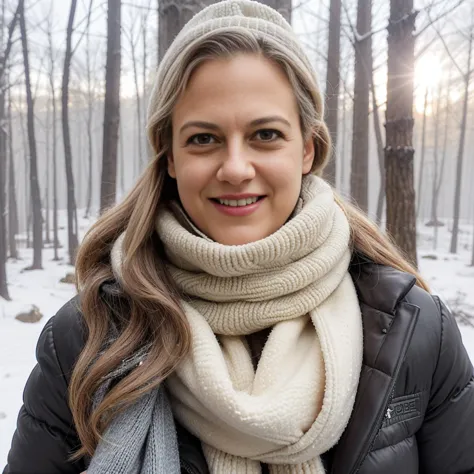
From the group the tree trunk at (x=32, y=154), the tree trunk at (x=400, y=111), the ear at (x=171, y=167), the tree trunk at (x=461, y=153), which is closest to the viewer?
the ear at (x=171, y=167)

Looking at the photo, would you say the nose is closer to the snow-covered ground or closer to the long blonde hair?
the long blonde hair

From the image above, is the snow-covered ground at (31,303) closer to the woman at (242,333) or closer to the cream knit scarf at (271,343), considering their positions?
the woman at (242,333)

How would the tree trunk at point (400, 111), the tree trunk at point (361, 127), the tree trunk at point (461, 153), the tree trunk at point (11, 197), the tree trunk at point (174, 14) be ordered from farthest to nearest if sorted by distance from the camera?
the tree trunk at point (11, 197)
the tree trunk at point (461, 153)
the tree trunk at point (361, 127)
the tree trunk at point (400, 111)
the tree trunk at point (174, 14)

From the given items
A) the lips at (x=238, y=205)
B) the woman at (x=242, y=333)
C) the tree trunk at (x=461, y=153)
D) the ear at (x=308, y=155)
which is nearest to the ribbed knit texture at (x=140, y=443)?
the woman at (x=242, y=333)

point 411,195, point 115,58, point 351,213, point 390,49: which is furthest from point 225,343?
point 115,58

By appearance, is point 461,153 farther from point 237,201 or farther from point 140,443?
point 140,443

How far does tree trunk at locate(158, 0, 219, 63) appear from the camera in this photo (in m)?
3.12

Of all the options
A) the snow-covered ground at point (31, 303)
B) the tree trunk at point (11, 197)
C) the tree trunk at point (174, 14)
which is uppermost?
the tree trunk at point (174, 14)

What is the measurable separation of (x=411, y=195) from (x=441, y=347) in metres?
3.15

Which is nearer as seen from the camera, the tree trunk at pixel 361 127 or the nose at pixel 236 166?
the nose at pixel 236 166

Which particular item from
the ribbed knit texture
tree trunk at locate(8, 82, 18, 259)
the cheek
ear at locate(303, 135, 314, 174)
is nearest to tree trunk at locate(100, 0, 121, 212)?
ear at locate(303, 135, 314, 174)

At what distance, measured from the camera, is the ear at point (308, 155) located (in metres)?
1.57

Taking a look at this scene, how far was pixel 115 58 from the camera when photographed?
26.2ft

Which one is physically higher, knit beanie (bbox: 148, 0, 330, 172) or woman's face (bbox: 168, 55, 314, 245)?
knit beanie (bbox: 148, 0, 330, 172)
